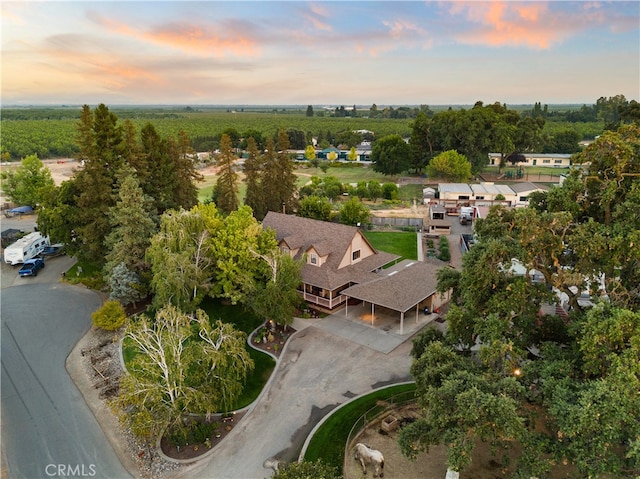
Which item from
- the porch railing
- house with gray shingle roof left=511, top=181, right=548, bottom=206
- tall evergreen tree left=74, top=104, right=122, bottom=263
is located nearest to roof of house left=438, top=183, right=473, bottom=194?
house with gray shingle roof left=511, top=181, right=548, bottom=206

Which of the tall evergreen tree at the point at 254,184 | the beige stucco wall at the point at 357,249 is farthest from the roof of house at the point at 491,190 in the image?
the beige stucco wall at the point at 357,249

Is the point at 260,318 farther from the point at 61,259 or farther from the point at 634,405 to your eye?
the point at 61,259

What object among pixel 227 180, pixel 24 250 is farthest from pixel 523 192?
pixel 24 250

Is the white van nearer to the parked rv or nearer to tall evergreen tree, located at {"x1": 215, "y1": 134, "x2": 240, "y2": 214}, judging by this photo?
tall evergreen tree, located at {"x1": 215, "y1": 134, "x2": 240, "y2": 214}

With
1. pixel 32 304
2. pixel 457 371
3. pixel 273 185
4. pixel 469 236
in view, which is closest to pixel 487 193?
pixel 469 236

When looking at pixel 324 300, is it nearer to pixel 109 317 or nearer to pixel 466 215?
pixel 109 317

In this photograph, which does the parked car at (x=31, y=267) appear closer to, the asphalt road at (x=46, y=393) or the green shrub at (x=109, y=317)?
the asphalt road at (x=46, y=393)

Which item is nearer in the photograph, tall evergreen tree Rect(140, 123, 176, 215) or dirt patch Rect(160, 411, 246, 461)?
dirt patch Rect(160, 411, 246, 461)

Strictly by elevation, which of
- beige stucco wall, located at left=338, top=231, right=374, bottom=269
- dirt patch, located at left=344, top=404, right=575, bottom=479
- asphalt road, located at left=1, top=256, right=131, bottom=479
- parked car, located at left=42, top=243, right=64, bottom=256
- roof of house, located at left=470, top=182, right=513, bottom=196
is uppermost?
roof of house, located at left=470, top=182, right=513, bottom=196
